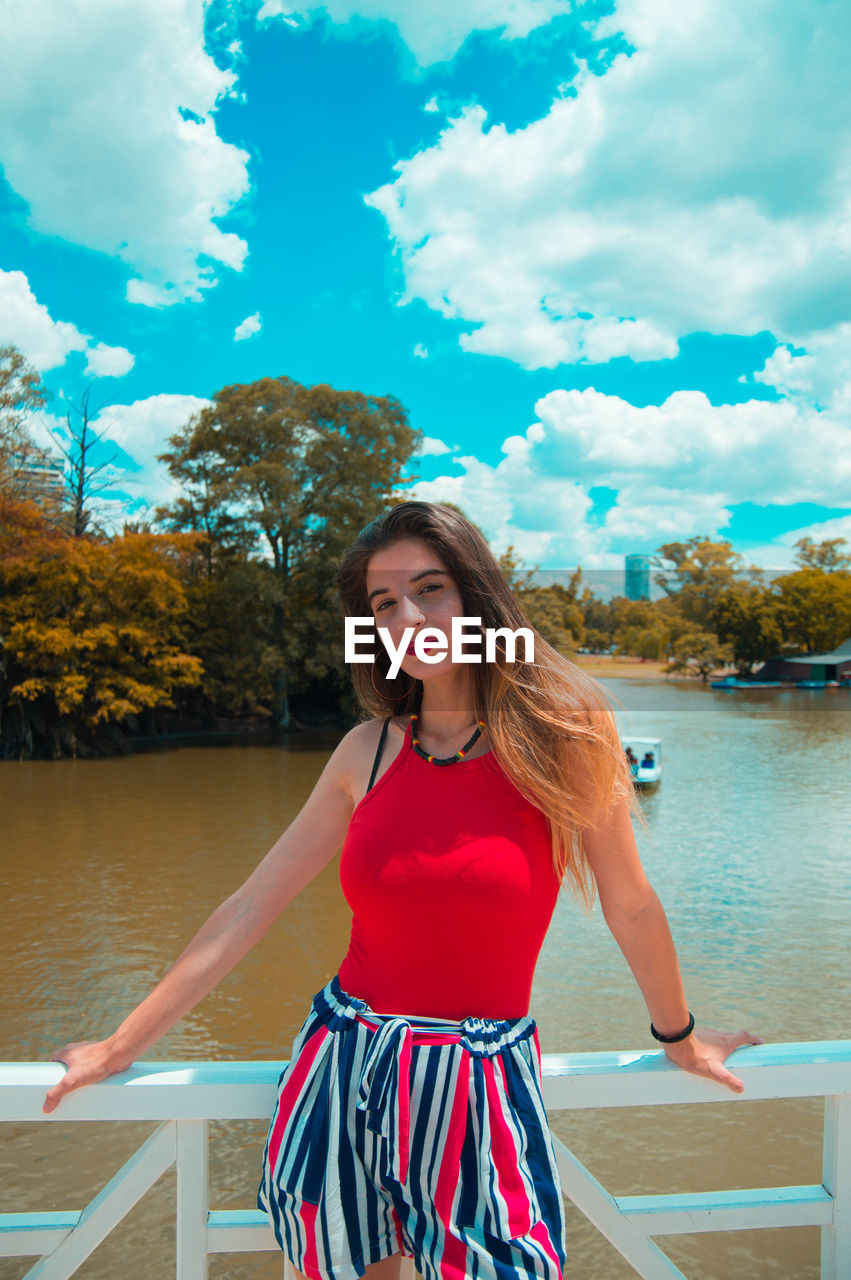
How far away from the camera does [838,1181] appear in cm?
100

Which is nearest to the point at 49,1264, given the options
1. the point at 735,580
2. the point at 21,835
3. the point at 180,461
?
the point at 21,835

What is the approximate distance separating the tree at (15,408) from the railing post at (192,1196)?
19450 mm

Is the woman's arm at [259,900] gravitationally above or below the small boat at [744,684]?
above

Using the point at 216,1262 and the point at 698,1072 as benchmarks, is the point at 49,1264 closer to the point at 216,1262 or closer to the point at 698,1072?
the point at 698,1072

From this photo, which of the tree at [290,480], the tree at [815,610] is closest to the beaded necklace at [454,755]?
the tree at [290,480]

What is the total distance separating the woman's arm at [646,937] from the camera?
0.91 m

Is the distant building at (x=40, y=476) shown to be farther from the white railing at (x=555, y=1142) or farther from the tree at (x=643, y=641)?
the tree at (x=643, y=641)

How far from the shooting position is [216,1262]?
3875 millimetres

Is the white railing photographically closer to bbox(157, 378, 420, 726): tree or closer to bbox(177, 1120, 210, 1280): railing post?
bbox(177, 1120, 210, 1280): railing post

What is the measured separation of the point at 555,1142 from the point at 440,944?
0.25 meters

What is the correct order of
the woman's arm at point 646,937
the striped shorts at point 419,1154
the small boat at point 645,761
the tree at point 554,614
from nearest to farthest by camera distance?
the striped shorts at point 419,1154 < the woman's arm at point 646,937 < the small boat at point 645,761 < the tree at point 554,614

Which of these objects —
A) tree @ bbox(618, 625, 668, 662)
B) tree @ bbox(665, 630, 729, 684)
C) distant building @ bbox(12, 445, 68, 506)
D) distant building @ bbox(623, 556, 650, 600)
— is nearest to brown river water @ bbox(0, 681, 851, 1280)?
distant building @ bbox(12, 445, 68, 506)

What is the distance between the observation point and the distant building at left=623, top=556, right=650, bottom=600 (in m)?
48.3

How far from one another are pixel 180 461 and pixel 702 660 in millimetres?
26881
